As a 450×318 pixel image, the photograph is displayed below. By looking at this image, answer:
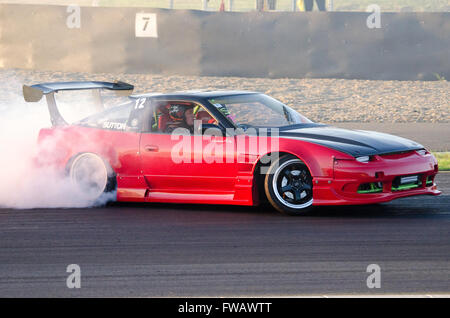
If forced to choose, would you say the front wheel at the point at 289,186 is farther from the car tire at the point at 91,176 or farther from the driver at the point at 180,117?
the car tire at the point at 91,176

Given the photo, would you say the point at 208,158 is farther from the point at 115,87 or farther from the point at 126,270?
the point at 126,270

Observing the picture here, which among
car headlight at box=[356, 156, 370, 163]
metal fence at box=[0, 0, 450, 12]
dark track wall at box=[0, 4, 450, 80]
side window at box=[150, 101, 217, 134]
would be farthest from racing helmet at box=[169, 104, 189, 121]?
metal fence at box=[0, 0, 450, 12]

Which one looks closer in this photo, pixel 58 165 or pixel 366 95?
pixel 58 165

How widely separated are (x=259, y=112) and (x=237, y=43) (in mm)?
11797

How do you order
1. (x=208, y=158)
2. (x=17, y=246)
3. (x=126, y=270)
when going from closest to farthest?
1. (x=126, y=270)
2. (x=17, y=246)
3. (x=208, y=158)

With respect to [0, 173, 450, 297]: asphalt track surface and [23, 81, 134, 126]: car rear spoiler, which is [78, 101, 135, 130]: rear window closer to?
[23, 81, 134, 126]: car rear spoiler

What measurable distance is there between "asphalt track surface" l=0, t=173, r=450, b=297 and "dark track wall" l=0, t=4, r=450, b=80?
1165 centimetres

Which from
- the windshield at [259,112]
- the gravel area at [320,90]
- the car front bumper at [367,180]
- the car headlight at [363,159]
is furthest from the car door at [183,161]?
the gravel area at [320,90]

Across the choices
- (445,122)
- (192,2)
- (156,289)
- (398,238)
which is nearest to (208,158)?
(398,238)

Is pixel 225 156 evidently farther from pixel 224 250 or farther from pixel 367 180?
pixel 224 250
